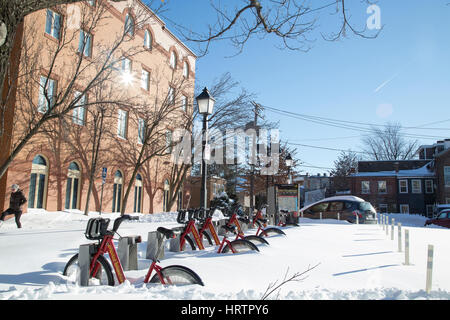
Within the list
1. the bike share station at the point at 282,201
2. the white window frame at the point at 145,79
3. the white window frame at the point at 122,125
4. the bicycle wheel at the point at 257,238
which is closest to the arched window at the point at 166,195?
the white window frame at the point at 122,125

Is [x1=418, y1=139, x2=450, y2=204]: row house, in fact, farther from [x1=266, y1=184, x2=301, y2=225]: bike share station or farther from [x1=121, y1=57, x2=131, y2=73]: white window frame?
[x1=121, y1=57, x2=131, y2=73]: white window frame

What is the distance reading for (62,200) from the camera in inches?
606

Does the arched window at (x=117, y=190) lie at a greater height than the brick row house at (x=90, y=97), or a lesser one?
lesser

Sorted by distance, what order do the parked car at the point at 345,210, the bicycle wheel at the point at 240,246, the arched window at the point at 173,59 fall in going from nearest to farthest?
the bicycle wheel at the point at 240,246, the parked car at the point at 345,210, the arched window at the point at 173,59

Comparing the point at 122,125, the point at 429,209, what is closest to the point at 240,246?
the point at 122,125

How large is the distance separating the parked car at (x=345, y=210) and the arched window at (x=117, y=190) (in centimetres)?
1275

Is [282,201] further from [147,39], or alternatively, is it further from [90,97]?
[147,39]

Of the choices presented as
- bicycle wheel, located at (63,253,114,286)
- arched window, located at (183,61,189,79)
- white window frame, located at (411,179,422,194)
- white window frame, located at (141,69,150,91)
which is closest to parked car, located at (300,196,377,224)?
white window frame, located at (141,69,150,91)

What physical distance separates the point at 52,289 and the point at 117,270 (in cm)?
88

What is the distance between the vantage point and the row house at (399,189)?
40.5 m

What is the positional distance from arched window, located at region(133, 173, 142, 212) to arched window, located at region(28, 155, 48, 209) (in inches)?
263

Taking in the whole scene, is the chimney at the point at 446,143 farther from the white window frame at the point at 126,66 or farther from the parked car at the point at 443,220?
the white window frame at the point at 126,66

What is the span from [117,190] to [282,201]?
9.69 m

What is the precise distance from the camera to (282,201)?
667 inches
